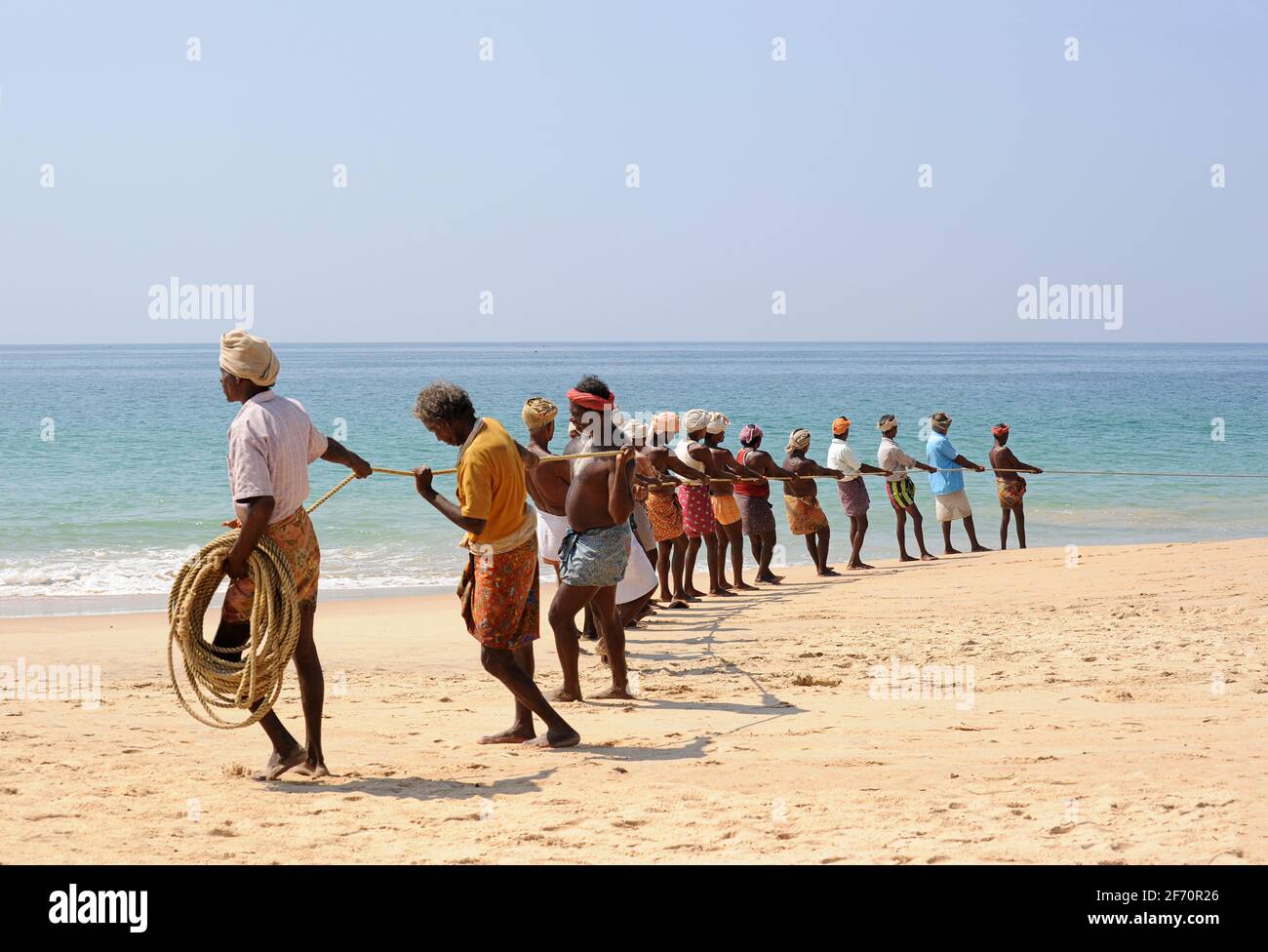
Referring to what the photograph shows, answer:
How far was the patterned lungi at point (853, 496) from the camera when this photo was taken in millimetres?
13508

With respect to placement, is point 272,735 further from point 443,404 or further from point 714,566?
point 714,566

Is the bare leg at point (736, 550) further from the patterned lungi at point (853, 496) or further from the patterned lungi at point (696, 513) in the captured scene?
the patterned lungi at point (853, 496)

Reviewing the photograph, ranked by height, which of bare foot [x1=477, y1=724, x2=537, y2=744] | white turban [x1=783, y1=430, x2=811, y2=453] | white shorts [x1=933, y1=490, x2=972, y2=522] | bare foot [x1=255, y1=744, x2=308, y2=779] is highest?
white turban [x1=783, y1=430, x2=811, y2=453]

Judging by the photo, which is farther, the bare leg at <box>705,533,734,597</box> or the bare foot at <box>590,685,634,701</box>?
the bare leg at <box>705,533,734,597</box>

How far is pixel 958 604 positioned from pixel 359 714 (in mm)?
5285

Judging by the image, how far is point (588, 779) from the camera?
5332 mm

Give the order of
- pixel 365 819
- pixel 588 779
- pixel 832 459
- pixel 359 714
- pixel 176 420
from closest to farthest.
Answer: pixel 365 819 < pixel 588 779 < pixel 359 714 < pixel 832 459 < pixel 176 420

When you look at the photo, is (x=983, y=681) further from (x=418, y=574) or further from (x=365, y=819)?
(x=418, y=574)

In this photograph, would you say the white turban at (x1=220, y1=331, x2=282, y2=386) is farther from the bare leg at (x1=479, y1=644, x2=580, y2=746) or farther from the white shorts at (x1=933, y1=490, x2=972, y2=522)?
the white shorts at (x1=933, y1=490, x2=972, y2=522)

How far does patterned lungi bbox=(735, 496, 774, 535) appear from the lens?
12.2m

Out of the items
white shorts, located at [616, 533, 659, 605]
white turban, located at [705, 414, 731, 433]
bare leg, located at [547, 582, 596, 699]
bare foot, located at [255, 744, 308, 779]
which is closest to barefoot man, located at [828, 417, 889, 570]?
white turban, located at [705, 414, 731, 433]

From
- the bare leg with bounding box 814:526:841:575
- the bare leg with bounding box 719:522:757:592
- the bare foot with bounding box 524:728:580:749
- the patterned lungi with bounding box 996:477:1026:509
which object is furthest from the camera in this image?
the patterned lungi with bounding box 996:477:1026:509

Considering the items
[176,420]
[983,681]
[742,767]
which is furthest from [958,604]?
[176,420]

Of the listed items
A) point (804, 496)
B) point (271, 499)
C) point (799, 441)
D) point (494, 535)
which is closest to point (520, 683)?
point (494, 535)
